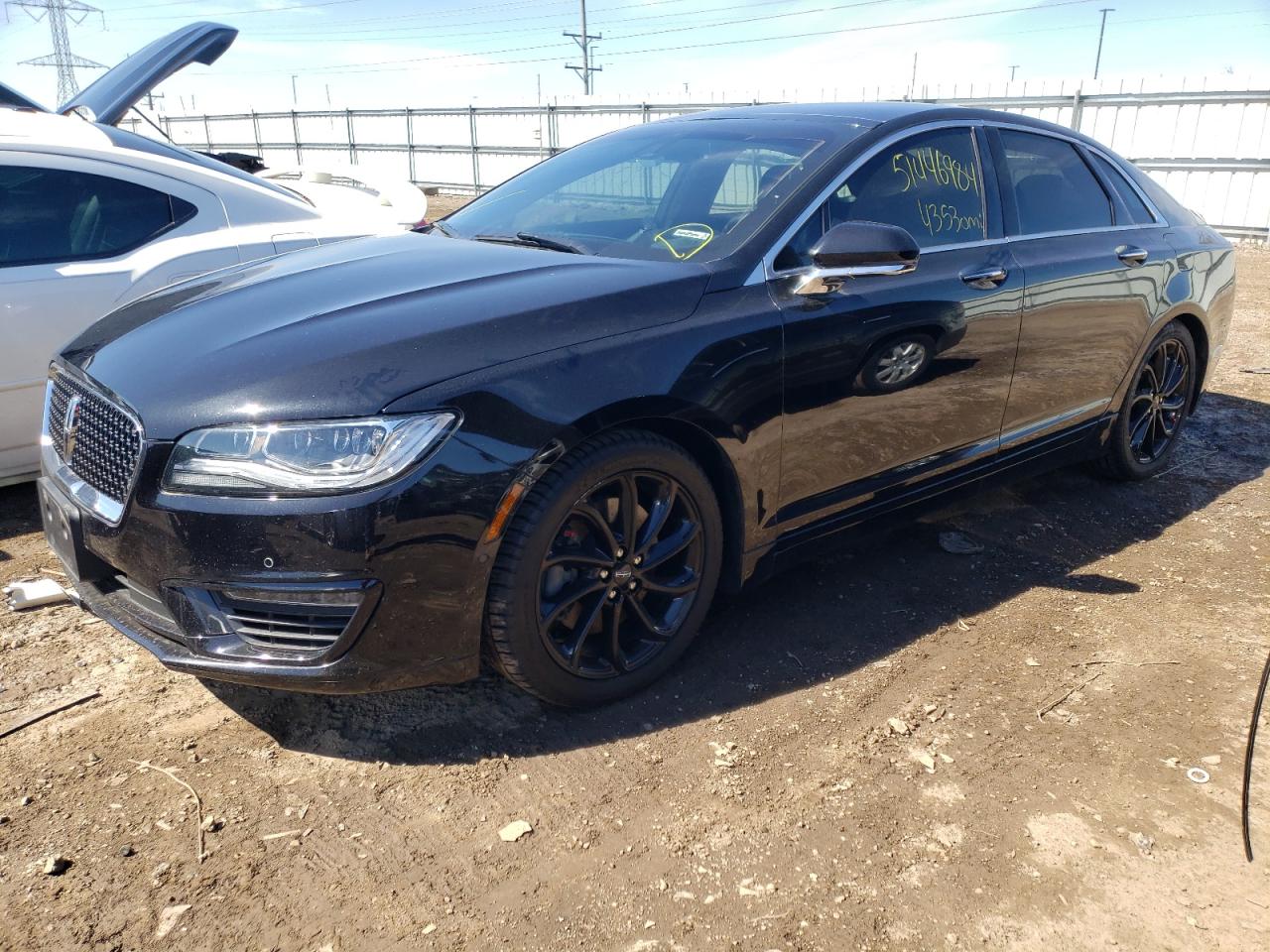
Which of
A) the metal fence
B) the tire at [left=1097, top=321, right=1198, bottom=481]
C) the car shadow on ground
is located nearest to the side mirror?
the car shadow on ground

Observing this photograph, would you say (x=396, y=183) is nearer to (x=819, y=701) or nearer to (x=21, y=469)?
(x=21, y=469)

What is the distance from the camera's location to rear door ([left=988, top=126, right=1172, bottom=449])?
378cm

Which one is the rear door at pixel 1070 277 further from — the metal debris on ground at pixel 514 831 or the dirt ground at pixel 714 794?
the metal debris on ground at pixel 514 831

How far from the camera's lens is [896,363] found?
3230 millimetres

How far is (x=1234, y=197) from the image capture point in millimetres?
14258

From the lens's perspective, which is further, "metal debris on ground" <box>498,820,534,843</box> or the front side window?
the front side window

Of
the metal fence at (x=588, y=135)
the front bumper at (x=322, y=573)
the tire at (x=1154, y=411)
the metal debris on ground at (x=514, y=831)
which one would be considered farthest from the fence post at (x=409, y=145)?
the metal debris on ground at (x=514, y=831)

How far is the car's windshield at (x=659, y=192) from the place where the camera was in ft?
10.1

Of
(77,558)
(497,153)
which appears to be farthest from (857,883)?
(497,153)

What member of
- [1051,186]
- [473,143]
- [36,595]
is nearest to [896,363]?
[1051,186]

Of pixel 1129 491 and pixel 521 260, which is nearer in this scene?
pixel 521 260

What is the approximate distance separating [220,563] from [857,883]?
163cm

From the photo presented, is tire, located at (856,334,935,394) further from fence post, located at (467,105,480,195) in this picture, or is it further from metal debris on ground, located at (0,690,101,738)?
fence post, located at (467,105,480,195)

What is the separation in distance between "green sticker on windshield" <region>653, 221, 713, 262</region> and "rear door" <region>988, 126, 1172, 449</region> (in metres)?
1.37
